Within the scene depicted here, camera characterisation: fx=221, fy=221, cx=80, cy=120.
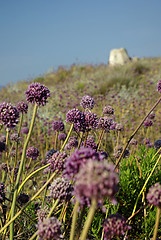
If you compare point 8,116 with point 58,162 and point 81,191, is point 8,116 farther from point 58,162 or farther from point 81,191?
point 81,191

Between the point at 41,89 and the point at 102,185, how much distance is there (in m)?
1.09

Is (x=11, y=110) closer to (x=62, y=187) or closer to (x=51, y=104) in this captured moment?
(x=62, y=187)

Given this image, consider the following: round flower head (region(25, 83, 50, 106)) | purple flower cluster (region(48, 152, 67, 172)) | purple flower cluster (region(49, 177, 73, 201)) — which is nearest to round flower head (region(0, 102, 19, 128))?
round flower head (region(25, 83, 50, 106))

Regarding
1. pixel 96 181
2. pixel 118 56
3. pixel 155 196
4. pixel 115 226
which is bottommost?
pixel 115 226

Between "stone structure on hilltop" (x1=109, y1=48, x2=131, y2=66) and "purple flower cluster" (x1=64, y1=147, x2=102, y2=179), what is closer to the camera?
"purple flower cluster" (x1=64, y1=147, x2=102, y2=179)

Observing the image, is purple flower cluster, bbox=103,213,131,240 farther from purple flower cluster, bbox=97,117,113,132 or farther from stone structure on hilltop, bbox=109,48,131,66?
stone structure on hilltop, bbox=109,48,131,66

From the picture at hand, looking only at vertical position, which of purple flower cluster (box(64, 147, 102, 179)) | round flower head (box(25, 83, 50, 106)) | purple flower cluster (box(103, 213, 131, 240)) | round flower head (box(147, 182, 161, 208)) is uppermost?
round flower head (box(25, 83, 50, 106))

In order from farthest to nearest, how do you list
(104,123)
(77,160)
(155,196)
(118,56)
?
(118,56) → (104,123) → (155,196) → (77,160)

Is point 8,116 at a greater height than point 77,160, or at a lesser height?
greater

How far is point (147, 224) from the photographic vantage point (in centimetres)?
201

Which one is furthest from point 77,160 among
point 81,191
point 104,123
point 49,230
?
point 104,123

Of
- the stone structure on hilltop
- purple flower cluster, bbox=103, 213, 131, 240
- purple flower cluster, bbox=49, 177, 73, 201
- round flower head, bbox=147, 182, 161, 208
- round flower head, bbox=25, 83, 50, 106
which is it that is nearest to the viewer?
round flower head, bbox=147, 182, 161, 208

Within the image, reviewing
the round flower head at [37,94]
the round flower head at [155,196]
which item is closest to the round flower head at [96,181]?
the round flower head at [155,196]

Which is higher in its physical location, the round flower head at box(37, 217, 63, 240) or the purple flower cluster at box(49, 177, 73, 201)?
the purple flower cluster at box(49, 177, 73, 201)
